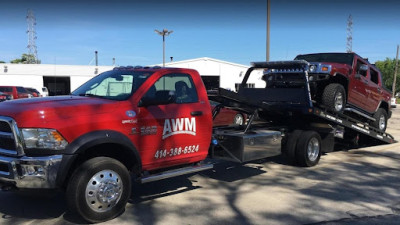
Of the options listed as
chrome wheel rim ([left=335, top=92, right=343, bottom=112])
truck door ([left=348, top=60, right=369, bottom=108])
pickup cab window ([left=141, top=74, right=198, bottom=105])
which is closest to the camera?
pickup cab window ([left=141, top=74, right=198, bottom=105])

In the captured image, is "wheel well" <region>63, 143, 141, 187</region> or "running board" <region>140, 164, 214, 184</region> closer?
"wheel well" <region>63, 143, 141, 187</region>

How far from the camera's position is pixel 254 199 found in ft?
18.4

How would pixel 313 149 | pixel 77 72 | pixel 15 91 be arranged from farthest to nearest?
1. pixel 77 72
2. pixel 15 91
3. pixel 313 149

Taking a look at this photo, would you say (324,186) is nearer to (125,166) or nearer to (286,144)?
(286,144)

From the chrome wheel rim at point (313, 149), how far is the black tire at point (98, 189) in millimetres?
4721

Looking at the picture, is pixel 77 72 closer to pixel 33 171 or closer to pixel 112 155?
pixel 112 155

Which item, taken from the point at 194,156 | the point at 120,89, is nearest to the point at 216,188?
the point at 194,156

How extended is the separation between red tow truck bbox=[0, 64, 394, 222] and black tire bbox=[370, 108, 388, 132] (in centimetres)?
530

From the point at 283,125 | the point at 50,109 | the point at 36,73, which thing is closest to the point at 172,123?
the point at 50,109

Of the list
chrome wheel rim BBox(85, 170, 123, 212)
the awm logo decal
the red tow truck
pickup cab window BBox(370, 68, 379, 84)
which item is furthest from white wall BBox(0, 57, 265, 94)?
chrome wheel rim BBox(85, 170, 123, 212)

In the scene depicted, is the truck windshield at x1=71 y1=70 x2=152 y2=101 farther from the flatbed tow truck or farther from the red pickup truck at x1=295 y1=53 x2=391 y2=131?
the red pickup truck at x1=295 y1=53 x2=391 y2=131

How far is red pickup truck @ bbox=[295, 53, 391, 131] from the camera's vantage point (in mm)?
8508

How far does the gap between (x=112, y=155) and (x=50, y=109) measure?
1045mm

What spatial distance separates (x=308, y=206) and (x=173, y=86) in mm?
2666
